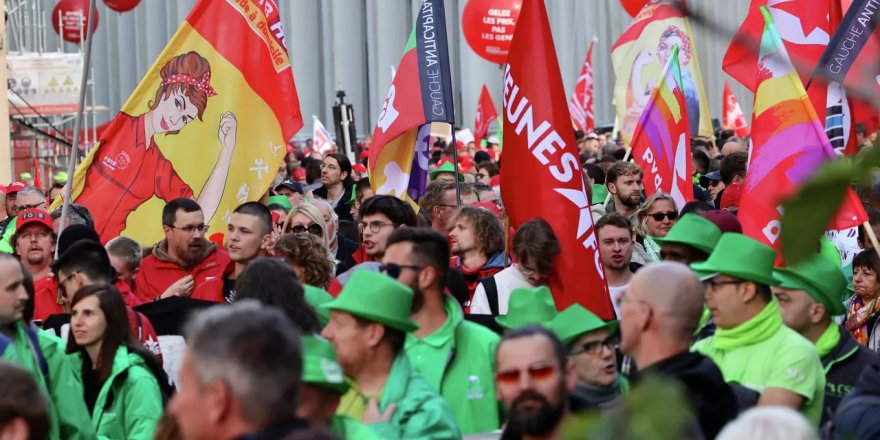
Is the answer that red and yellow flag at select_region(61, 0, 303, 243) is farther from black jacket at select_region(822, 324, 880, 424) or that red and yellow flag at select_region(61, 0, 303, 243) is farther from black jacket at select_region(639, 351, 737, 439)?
black jacket at select_region(639, 351, 737, 439)

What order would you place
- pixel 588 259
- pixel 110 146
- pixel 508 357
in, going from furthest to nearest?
pixel 110 146 → pixel 588 259 → pixel 508 357

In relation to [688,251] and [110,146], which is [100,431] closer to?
[688,251]

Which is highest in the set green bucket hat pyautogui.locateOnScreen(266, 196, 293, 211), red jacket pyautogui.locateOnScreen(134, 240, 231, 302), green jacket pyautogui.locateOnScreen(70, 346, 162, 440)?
green bucket hat pyautogui.locateOnScreen(266, 196, 293, 211)

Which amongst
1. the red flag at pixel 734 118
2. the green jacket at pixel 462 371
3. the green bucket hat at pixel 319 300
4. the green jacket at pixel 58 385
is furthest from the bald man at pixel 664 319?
the red flag at pixel 734 118

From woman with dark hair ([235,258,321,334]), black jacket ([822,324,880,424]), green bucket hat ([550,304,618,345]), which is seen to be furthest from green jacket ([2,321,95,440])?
black jacket ([822,324,880,424])

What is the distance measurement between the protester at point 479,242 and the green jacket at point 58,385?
105 inches

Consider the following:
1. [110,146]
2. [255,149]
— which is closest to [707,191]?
[255,149]

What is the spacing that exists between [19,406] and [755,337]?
241 cm

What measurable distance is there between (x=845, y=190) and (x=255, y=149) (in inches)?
349

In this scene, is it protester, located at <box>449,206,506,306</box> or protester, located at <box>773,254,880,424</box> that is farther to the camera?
protester, located at <box>449,206,506,306</box>

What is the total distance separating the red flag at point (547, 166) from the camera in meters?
6.61

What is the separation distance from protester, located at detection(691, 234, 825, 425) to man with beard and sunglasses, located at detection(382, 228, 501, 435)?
0.79m

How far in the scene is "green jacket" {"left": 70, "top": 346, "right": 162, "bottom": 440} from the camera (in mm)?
5231

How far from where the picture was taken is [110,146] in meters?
9.46
